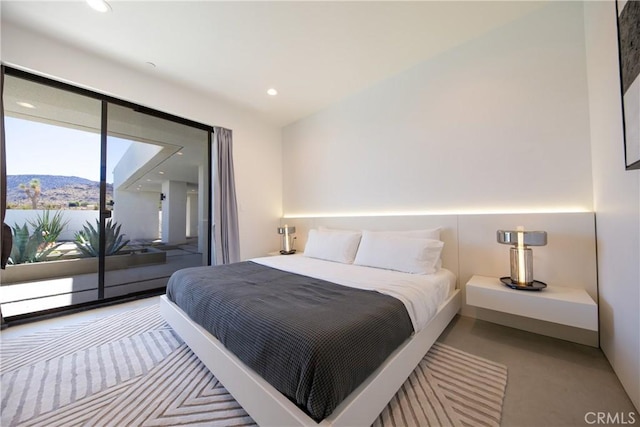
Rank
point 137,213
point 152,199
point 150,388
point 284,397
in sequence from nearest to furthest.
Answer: point 284,397 → point 150,388 → point 137,213 → point 152,199

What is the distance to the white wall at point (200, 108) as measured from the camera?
7.35ft

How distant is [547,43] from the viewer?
2.02 m

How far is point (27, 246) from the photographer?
2525mm

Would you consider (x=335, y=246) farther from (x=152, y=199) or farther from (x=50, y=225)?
(x=50, y=225)

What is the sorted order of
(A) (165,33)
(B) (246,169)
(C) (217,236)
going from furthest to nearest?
(B) (246,169)
(C) (217,236)
(A) (165,33)

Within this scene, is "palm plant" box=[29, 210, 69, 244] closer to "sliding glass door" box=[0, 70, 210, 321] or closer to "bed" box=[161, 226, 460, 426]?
"sliding glass door" box=[0, 70, 210, 321]

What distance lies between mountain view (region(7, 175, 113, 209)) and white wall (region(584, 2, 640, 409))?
4.56 metres

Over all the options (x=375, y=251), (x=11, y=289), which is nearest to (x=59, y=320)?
(x=11, y=289)

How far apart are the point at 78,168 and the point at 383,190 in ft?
12.2

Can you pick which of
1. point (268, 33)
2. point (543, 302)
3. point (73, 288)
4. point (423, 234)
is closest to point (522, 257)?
point (543, 302)

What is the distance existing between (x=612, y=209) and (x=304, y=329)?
2.12m

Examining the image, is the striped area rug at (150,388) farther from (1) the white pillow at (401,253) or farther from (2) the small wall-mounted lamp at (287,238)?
(2) the small wall-mounted lamp at (287,238)

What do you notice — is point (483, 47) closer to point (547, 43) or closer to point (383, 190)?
point (547, 43)

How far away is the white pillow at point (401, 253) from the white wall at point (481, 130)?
588 millimetres
